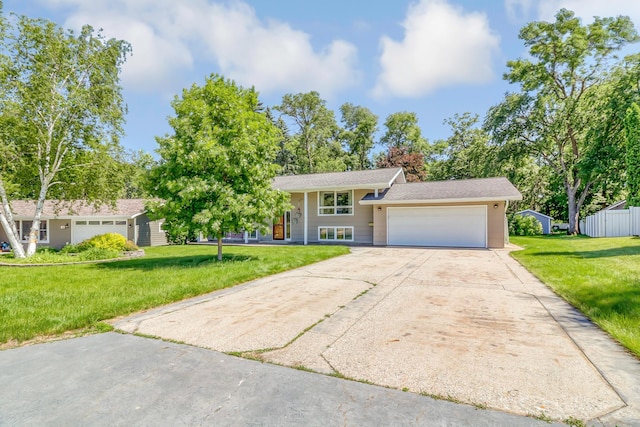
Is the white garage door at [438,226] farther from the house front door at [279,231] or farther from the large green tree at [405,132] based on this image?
the large green tree at [405,132]

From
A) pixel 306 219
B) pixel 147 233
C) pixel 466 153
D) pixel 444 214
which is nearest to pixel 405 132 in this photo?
pixel 466 153

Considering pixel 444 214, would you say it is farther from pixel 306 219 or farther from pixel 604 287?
pixel 604 287

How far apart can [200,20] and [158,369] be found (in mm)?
11187

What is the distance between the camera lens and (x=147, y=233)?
20.5 m

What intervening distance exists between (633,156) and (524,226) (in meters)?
15.2

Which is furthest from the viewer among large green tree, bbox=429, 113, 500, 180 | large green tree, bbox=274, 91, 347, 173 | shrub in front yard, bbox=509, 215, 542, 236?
large green tree, bbox=274, 91, 347, 173

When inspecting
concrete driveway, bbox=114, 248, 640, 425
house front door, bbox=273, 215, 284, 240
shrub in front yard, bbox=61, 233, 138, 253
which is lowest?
concrete driveway, bbox=114, 248, 640, 425

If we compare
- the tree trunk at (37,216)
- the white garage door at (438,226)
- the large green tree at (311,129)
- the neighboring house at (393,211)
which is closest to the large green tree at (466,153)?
the neighboring house at (393,211)

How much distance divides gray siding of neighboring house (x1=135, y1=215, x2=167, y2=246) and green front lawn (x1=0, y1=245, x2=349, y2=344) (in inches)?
418

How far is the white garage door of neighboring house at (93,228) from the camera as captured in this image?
19969 mm

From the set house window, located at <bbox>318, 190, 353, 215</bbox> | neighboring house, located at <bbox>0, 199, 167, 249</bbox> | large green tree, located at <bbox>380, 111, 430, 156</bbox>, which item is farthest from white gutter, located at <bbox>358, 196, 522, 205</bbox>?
large green tree, located at <bbox>380, 111, 430, 156</bbox>

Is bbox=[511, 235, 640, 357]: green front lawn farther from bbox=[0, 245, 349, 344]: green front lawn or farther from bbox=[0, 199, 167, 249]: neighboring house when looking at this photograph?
bbox=[0, 199, 167, 249]: neighboring house

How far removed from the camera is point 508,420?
2291 mm

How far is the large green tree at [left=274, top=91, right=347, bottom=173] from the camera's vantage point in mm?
39375
